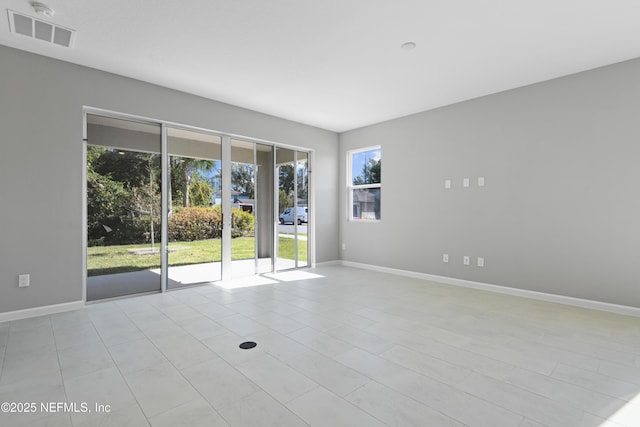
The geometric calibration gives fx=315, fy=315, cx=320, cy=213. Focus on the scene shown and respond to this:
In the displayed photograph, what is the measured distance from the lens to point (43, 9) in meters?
2.67

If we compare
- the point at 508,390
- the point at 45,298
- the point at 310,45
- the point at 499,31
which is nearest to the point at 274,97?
the point at 310,45

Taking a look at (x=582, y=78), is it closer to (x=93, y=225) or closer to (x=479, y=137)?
(x=479, y=137)

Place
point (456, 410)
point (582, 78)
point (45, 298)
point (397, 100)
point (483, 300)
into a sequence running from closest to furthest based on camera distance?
1. point (456, 410)
2. point (45, 298)
3. point (582, 78)
4. point (483, 300)
5. point (397, 100)

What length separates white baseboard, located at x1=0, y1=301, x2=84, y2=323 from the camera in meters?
3.29

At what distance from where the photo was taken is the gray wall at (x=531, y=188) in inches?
141

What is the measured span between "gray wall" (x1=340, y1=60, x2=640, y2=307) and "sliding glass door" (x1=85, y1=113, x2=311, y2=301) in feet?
7.27

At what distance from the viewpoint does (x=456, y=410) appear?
5.95ft

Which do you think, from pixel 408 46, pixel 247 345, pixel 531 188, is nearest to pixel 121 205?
pixel 247 345

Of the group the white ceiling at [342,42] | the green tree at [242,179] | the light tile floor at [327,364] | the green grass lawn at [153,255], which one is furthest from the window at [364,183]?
the light tile floor at [327,364]

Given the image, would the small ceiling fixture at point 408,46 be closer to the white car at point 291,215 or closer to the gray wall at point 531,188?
the gray wall at point 531,188

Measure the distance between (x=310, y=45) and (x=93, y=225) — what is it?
3400mm

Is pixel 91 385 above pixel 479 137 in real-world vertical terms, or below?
below

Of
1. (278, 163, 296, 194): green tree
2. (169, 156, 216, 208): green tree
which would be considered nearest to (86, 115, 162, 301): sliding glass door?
(169, 156, 216, 208): green tree

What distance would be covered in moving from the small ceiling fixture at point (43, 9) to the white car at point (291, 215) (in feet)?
13.0
